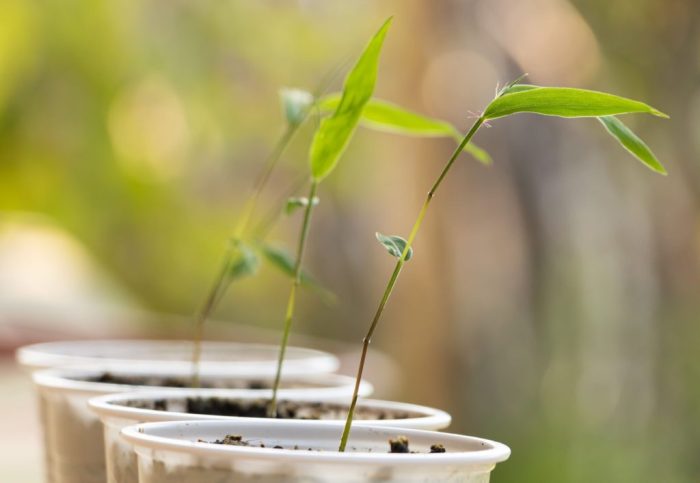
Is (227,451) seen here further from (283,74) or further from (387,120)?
(283,74)

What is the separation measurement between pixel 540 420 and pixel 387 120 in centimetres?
322

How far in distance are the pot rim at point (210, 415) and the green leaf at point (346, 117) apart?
0.41 feet

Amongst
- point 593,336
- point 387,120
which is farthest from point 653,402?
point 387,120

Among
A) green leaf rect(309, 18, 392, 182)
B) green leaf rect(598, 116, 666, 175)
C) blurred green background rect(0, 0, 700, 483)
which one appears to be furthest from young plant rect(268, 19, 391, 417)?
blurred green background rect(0, 0, 700, 483)

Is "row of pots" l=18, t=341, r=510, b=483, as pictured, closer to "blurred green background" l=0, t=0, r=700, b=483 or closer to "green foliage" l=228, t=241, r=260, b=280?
"green foliage" l=228, t=241, r=260, b=280

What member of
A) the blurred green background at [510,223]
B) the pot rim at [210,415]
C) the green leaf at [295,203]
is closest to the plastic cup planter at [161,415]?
the pot rim at [210,415]

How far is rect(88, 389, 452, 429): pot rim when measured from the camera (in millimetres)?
508

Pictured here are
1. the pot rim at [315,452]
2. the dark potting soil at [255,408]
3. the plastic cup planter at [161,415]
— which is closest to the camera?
the pot rim at [315,452]

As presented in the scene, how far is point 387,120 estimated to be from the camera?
2.15 feet

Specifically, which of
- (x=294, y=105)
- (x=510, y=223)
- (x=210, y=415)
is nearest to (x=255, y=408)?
(x=210, y=415)

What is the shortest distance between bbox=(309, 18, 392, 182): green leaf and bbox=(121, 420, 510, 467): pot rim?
12 centimetres

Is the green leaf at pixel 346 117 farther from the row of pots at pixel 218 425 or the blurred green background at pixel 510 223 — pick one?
the blurred green background at pixel 510 223

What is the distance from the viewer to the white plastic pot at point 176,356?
79cm

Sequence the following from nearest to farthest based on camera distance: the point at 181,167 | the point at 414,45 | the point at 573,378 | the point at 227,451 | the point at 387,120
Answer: the point at 227,451
the point at 387,120
the point at 414,45
the point at 573,378
the point at 181,167
